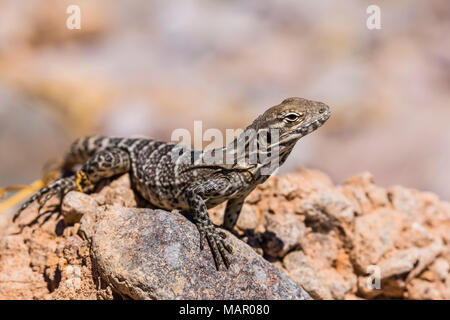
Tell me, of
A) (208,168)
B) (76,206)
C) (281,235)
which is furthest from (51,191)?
(281,235)

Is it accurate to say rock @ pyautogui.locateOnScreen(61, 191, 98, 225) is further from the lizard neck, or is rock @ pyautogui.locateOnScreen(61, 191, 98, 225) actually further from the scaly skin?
the lizard neck

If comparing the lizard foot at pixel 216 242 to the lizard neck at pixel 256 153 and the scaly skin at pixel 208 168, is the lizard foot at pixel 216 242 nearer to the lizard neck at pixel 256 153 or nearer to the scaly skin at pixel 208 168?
the scaly skin at pixel 208 168

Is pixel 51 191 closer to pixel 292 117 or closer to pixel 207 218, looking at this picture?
pixel 207 218

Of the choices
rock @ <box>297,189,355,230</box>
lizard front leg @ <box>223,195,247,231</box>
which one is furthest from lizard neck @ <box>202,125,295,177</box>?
rock @ <box>297,189,355,230</box>

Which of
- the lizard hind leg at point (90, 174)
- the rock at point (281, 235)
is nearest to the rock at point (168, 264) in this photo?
the rock at point (281, 235)

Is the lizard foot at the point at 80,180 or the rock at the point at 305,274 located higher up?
the lizard foot at the point at 80,180
